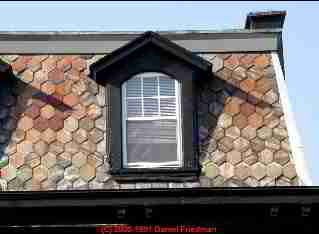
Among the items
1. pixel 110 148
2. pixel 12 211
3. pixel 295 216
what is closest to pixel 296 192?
pixel 295 216

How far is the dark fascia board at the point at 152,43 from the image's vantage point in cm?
1195

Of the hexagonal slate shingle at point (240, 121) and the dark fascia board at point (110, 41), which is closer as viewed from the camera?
the hexagonal slate shingle at point (240, 121)

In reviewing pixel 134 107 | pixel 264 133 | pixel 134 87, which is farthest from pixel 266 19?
pixel 134 107

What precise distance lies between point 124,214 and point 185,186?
3.04 ft

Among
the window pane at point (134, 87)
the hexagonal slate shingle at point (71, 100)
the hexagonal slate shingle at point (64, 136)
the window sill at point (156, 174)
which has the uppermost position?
the window pane at point (134, 87)

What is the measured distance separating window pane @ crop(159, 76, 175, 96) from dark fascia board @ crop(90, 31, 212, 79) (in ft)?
1.22

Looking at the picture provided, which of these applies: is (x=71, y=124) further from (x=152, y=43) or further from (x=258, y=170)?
(x=258, y=170)

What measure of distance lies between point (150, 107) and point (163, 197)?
1.75 meters

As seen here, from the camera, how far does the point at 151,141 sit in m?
11.7

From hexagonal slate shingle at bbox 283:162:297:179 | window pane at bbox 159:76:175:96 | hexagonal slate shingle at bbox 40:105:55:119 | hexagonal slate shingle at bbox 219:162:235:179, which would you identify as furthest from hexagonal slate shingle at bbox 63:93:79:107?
hexagonal slate shingle at bbox 283:162:297:179

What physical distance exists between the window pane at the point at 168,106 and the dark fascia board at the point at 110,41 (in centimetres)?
100

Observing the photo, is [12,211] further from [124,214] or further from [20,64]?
[20,64]

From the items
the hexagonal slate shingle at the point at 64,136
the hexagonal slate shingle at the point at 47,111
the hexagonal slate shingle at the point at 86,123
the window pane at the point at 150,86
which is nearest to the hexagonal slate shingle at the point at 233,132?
the window pane at the point at 150,86

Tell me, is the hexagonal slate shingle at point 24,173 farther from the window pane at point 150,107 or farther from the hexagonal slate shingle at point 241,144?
the hexagonal slate shingle at point 241,144
